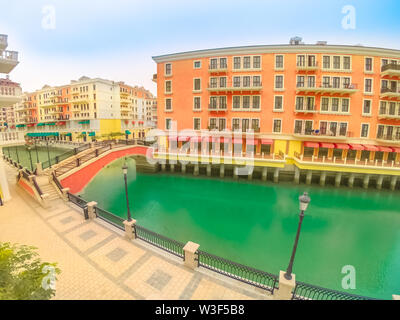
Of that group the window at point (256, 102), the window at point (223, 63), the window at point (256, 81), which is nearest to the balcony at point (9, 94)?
the window at point (223, 63)

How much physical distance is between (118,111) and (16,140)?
3431 cm

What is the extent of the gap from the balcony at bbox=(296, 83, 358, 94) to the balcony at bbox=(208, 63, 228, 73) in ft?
30.9

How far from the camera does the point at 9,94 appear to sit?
1277cm

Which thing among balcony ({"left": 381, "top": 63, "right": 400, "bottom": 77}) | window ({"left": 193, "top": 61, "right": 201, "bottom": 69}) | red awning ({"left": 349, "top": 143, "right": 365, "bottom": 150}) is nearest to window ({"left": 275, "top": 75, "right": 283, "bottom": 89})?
window ({"left": 193, "top": 61, "right": 201, "bottom": 69})

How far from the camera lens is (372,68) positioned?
806 inches

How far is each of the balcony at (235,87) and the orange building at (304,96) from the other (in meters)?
0.12

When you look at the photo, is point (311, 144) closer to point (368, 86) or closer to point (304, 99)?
point (304, 99)

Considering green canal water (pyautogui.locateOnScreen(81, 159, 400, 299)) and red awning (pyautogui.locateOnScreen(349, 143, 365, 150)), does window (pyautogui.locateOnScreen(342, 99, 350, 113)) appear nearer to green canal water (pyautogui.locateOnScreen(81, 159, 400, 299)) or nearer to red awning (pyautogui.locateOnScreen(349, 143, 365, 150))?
red awning (pyautogui.locateOnScreen(349, 143, 365, 150))

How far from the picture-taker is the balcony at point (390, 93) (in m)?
19.6

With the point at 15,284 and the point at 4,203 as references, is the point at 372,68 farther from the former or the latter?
the point at 4,203

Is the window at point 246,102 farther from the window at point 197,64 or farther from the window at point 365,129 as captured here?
the window at point 365,129

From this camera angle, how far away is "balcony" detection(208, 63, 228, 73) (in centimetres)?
2200
